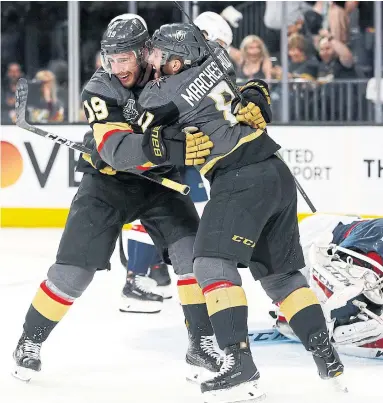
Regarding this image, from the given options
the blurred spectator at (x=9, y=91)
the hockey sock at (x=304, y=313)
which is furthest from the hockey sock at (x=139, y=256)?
the blurred spectator at (x=9, y=91)

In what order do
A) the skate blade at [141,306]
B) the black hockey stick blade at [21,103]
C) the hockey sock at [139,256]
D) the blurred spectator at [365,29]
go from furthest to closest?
the blurred spectator at [365,29]
the hockey sock at [139,256]
the skate blade at [141,306]
the black hockey stick blade at [21,103]

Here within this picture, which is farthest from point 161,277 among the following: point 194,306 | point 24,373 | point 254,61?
point 254,61

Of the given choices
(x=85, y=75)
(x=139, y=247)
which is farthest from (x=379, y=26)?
(x=139, y=247)

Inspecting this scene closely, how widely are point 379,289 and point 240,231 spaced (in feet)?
2.57

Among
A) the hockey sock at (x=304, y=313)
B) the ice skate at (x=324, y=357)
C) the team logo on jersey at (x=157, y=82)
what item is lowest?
the ice skate at (x=324, y=357)

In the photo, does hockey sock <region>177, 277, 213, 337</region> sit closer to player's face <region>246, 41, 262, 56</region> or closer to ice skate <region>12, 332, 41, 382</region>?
ice skate <region>12, 332, 41, 382</region>

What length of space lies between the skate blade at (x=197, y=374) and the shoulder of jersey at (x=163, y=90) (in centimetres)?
83

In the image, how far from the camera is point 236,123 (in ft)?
9.92

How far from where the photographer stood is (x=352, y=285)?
11.4 ft

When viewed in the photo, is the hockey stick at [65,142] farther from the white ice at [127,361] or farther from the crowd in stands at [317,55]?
the crowd in stands at [317,55]

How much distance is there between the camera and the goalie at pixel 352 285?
3477mm

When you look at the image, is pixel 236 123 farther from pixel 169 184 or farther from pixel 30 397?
pixel 30 397

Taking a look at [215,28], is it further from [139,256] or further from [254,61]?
[254,61]

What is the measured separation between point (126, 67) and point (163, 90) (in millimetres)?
258
